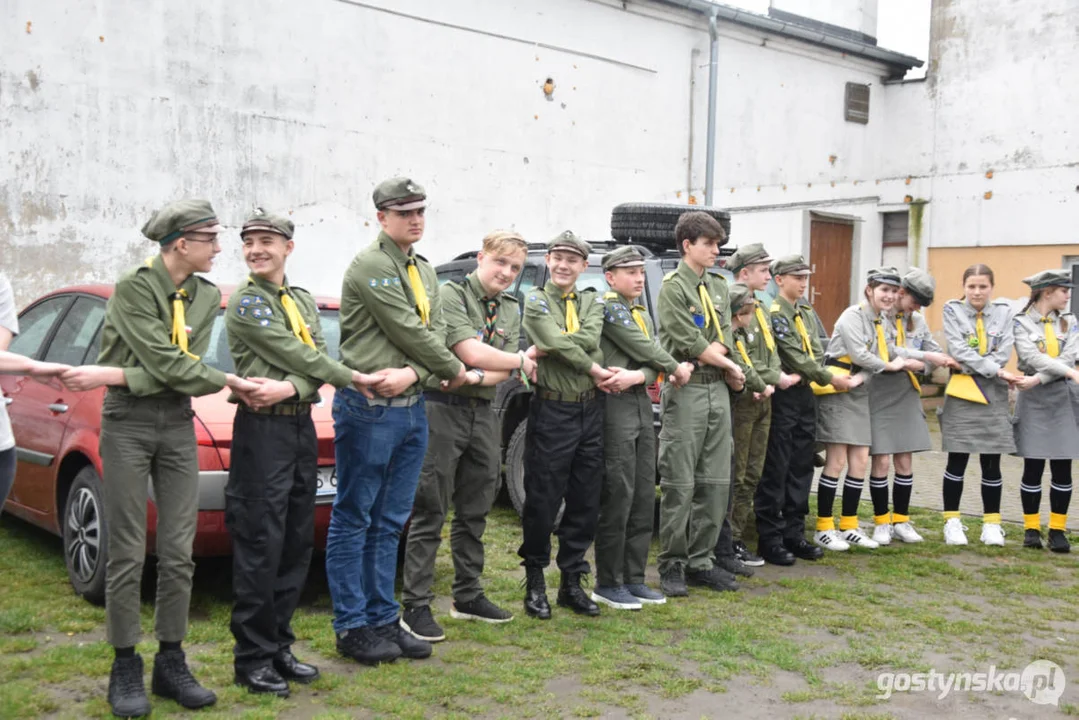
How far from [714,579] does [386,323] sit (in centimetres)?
288

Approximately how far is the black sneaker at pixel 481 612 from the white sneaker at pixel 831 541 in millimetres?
2991

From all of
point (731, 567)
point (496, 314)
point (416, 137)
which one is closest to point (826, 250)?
point (416, 137)

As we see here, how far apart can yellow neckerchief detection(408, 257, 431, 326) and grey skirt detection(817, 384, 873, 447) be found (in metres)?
3.73

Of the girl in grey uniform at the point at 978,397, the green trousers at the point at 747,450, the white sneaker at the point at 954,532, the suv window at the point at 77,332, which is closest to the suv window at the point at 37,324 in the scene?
the suv window at the point at 77,332

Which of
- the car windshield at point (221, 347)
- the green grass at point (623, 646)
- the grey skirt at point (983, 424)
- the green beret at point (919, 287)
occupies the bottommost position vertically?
the green grass at point (623, 646)

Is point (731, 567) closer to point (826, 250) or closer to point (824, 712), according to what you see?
point (824, 712)

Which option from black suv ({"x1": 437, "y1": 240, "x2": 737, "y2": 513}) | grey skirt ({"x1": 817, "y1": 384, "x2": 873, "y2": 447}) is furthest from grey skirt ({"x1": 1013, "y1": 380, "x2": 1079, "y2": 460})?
black suv ({"x1": 437, "y1": 240, "x2": 737, "y2": 513})

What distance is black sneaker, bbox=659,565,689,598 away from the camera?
620 centimetres

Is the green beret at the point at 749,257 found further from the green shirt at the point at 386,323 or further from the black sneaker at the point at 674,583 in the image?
the green shirt at the point at 386,323

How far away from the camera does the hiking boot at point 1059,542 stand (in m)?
7.57

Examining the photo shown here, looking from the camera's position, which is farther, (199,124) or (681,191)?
(681,191)

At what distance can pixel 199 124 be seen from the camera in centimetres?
1158

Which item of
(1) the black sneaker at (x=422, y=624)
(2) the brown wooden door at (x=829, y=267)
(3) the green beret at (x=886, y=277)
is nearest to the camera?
(1) the black sneaker at (x=422, y=624)

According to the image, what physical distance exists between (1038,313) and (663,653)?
4.59 meters
